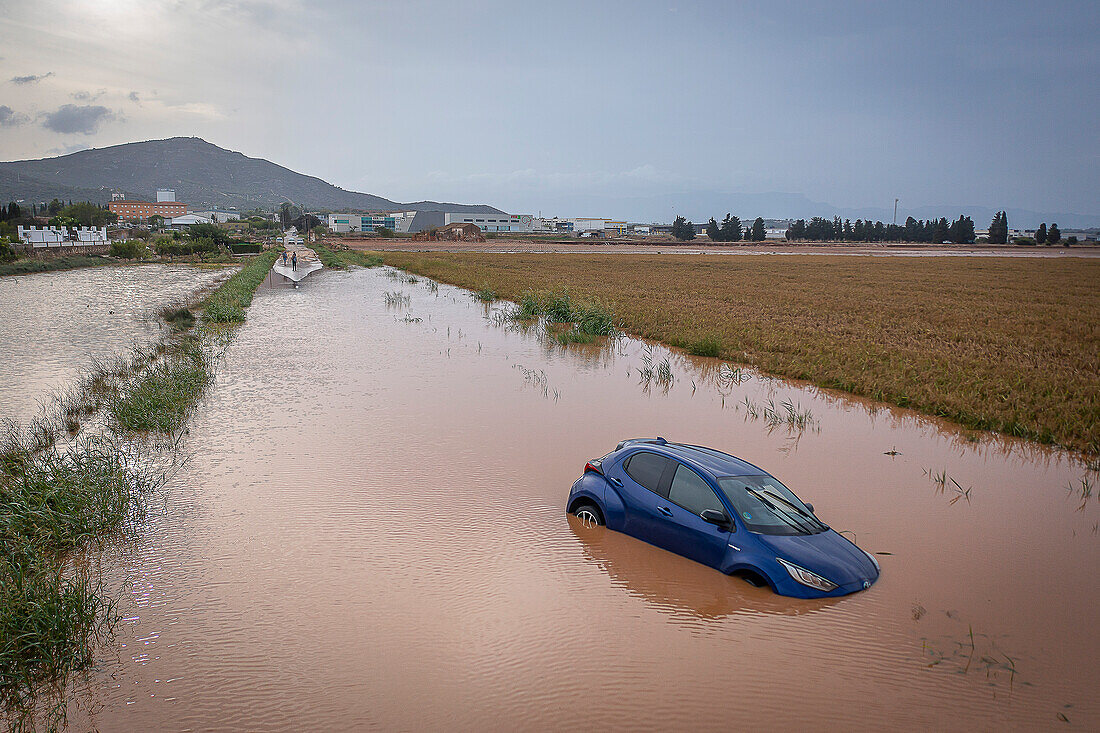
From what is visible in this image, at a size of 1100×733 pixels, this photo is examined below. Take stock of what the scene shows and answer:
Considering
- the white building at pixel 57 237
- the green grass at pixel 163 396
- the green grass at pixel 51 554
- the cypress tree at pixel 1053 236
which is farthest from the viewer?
the cypress tree at pixel 1053 236

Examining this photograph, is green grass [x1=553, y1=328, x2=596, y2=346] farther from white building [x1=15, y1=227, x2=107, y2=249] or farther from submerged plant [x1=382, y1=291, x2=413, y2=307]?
white building [x1=15, y1=227, x2=107, y2=249]

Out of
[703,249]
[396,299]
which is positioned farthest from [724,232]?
[396,299]

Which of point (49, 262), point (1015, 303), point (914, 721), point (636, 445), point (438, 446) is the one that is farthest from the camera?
point (49, 262)

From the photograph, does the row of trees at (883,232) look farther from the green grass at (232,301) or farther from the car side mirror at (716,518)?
the car side mirror at (716,518)

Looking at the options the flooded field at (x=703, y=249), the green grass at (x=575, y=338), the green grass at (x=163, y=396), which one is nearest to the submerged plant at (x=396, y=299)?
the green grass at (x=575, y=338)

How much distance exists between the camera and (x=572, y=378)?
61.4 feet

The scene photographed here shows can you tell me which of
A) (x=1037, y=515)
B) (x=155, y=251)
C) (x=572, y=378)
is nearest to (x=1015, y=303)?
(x=572, y=378)

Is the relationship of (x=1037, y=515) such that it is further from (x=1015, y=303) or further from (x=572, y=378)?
(x=1015, y=303)

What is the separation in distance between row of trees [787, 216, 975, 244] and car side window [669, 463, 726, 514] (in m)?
182

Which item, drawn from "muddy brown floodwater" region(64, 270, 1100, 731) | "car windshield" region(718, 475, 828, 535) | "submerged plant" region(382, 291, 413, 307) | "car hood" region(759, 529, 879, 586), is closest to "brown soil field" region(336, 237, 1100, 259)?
"submerged plant" region(382, 291, 413, 307)

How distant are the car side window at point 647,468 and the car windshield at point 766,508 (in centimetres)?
82

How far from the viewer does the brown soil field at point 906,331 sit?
15.5 meters

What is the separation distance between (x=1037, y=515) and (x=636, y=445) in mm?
6132

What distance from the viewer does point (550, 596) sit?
7453 mm
